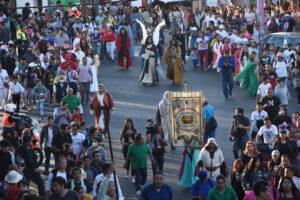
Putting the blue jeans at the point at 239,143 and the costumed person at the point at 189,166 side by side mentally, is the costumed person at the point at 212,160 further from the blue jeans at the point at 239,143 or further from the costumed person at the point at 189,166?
the blue jeans at the point at 239,143

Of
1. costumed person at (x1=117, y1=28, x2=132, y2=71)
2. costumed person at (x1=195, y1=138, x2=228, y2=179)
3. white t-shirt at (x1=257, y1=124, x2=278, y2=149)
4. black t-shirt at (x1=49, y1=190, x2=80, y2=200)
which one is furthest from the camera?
costumed person at (x1=117, y1=28, x2=132, y2=71)

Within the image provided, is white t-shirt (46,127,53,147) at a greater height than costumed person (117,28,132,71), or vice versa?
costumed person (117,28,132,71)

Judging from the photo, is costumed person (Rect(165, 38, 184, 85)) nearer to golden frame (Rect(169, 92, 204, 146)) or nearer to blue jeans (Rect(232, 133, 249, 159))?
blue jeans (Rect(232, 133, 249, 159))

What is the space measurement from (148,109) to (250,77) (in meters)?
3.81

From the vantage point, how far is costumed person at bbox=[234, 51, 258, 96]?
25.5m

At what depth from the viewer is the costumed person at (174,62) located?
27.0 metres

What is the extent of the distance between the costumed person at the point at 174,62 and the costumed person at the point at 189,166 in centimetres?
1017

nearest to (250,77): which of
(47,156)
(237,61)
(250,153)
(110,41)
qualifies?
(237,61)

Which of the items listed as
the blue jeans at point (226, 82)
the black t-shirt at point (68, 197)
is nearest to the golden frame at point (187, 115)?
the black t-shirt at point (68, 197)

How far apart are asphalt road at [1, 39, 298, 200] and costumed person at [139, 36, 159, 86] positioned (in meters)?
0.30

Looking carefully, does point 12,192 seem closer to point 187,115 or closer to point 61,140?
point 61,140

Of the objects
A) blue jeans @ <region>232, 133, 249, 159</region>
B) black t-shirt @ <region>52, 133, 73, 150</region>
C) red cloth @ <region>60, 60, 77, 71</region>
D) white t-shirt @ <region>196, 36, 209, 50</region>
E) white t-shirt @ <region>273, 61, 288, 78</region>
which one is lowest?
blue jeans @ <region>232, 133, 249, 159</region>

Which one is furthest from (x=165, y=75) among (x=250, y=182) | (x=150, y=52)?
(x=250, y=182)

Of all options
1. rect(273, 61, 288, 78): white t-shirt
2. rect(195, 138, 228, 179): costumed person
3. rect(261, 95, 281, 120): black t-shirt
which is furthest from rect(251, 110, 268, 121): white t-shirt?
rect(273, 61, 288, 78): white t-shirt
